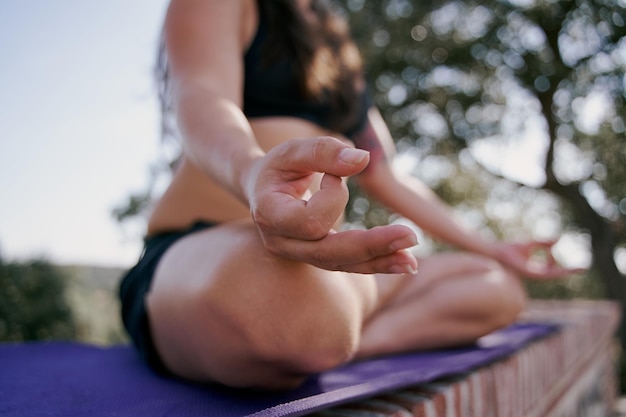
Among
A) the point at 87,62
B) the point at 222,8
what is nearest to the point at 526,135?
the point at 87,62

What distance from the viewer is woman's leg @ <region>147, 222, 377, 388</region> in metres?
0.70

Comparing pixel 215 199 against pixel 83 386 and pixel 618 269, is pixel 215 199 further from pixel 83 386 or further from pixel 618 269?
pixel 618 269

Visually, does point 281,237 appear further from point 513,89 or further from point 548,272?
point 513,89

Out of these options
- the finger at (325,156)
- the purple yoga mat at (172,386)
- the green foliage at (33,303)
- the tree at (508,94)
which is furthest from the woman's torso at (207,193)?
the tree at (508,94)

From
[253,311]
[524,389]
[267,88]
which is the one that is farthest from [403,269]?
[524,389]

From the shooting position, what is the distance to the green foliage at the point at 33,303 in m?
4.09

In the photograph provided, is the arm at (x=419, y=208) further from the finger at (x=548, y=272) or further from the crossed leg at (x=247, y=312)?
the crossed leg at (x=247, y=312)

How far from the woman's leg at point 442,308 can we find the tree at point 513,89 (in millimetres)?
6216

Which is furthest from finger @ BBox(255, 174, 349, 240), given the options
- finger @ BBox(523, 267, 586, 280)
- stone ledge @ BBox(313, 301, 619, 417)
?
finger @ BBox(523, 267, 586, 280)

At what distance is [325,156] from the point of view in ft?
1.65

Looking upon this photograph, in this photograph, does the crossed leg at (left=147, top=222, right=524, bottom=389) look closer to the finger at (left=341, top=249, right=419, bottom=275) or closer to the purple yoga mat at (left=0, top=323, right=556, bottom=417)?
the purple yoga mat at (left=0, top=323, right=556, bottom=417)

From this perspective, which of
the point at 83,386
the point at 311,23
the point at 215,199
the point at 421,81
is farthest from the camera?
the point at 421,81

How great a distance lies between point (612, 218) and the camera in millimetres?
8352

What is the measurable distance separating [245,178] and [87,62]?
4.50 meters
